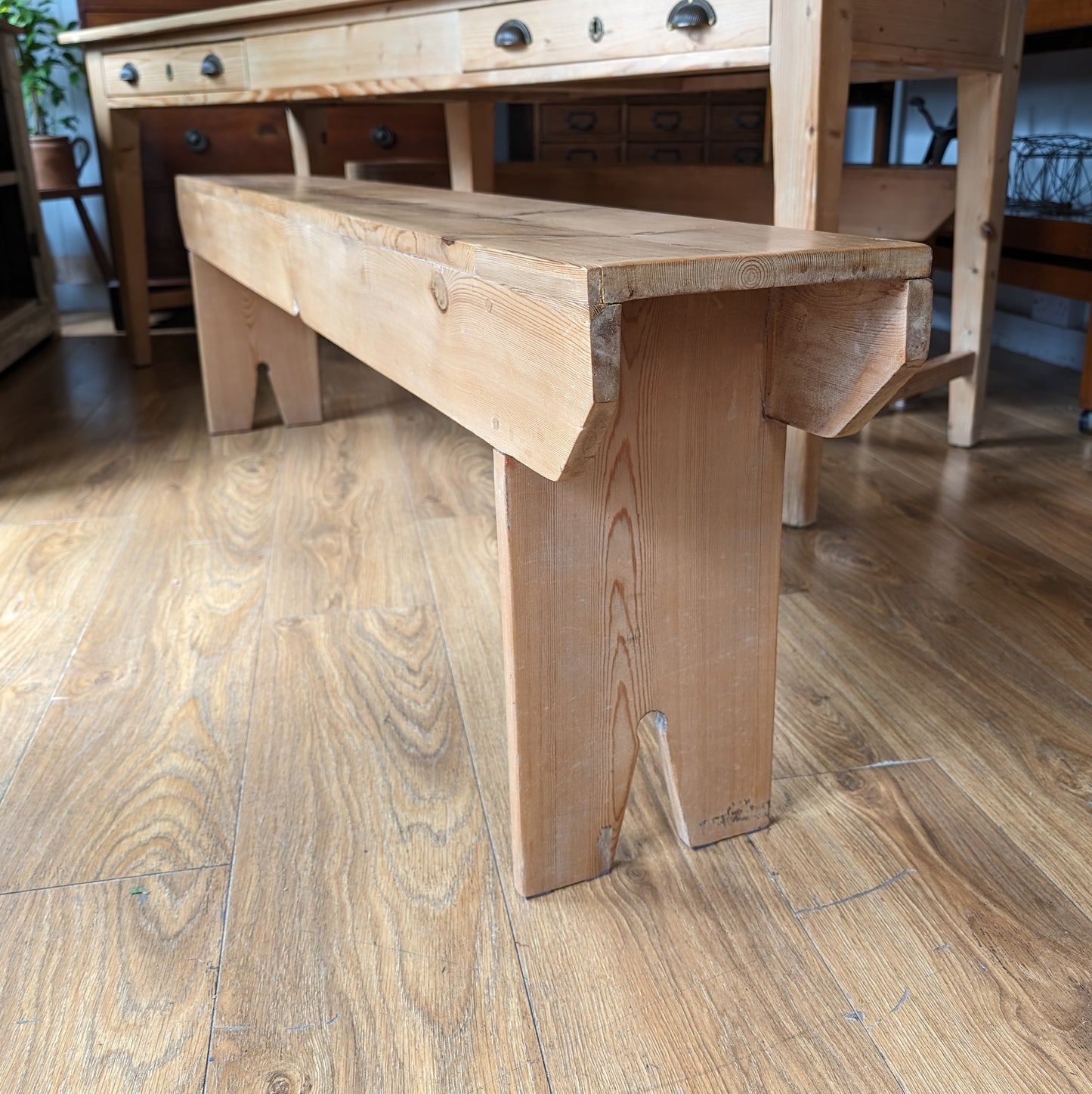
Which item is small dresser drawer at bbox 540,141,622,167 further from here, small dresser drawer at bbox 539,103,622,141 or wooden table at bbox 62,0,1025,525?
wooden table at bbox 62,0,1025,525

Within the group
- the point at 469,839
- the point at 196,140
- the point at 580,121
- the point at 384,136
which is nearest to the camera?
the point at 469,839

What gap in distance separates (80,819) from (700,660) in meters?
0.54

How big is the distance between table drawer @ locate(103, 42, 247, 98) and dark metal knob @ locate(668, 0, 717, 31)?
134cm

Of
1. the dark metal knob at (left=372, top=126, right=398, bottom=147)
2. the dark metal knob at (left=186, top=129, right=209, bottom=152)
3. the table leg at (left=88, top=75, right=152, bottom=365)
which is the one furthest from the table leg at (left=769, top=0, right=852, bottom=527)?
the dark metal knob at (left=186, top=129, right=209, bottom=152)

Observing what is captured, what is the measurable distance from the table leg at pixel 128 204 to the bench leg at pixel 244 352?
75 centimetres

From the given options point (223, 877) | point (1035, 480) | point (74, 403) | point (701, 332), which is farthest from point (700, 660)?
point (74, 403)

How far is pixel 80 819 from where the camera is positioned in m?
0.89

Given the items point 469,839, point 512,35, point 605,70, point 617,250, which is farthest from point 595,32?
point 469,839

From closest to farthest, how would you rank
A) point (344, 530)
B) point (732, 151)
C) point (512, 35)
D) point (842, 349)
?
point (842, 349)
point (344, 530)
point (512, 35)
point (732, 151)

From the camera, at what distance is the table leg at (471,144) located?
2.36m

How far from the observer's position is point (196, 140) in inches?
120

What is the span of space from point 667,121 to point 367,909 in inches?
134

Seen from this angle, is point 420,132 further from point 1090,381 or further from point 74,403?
point 1090,381

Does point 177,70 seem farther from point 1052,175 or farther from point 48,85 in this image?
point 1052,175
